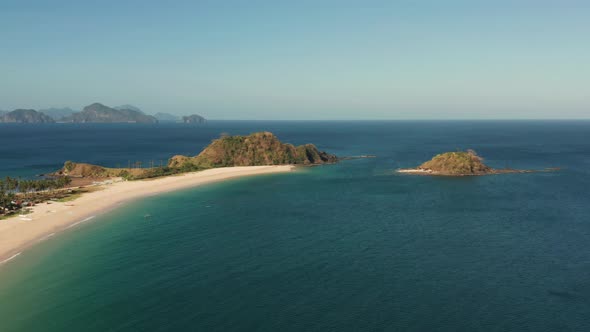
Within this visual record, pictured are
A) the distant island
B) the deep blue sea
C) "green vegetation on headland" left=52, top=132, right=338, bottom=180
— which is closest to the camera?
the deep blue sea

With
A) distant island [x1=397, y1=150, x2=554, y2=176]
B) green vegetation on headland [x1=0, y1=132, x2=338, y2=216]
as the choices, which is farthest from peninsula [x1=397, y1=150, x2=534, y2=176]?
green vegetation on headland [x1=0, y1=132, x2=338, y2=216]

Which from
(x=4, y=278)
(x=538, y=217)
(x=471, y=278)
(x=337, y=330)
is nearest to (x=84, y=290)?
(x=4, y=278)

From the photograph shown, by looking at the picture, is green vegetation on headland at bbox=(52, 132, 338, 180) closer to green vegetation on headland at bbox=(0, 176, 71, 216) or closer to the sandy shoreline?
the sandy shoreline

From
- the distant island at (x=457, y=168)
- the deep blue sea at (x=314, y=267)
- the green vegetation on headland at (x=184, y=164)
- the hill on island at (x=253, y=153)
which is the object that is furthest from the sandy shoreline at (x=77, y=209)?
the distant island at (x=457, y=168)

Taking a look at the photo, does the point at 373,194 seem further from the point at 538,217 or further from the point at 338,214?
the point at 538,217

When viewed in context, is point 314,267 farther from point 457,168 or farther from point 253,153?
point 253,153

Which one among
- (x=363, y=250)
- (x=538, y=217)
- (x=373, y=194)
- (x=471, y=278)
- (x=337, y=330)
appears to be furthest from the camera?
(x=373, y=194)

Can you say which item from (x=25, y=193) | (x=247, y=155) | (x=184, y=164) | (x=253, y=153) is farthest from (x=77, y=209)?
(x=253, y=153)
